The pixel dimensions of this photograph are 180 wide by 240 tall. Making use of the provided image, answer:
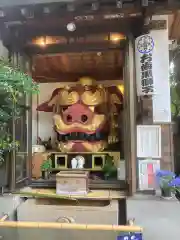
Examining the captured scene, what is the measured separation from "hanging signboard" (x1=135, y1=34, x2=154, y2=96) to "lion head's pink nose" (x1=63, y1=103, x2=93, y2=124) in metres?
1.89

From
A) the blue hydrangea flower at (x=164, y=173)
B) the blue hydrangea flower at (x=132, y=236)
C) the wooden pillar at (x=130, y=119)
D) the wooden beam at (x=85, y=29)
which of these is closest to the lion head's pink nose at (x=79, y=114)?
the wooden pillar at (x=130, y=119)

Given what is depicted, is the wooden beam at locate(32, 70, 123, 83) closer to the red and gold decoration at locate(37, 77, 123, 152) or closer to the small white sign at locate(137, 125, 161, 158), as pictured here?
the red and gold decoration at locate(37, 77, 123, 152)

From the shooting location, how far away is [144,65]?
3559 mm

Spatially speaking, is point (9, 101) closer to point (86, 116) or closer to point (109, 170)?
point (86, 116)

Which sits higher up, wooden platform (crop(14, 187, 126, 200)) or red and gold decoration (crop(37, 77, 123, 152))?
red and gold decoration (crop(37, 77, 123, 152))

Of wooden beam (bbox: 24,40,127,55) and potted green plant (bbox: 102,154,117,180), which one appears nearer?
wooden beam (bbox: 24,40,127,55)

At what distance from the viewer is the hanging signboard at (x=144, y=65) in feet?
11.5

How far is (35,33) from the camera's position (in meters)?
4.04

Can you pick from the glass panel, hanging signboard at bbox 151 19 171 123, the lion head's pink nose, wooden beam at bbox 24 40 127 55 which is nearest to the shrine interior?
the lion head's pink nose

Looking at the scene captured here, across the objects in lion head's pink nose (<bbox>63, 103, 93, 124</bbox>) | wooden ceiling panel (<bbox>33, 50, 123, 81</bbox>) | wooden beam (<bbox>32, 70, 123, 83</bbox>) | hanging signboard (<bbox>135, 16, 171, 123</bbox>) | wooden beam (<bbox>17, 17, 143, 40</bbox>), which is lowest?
lion head's pink nose (<bbox>63, 103, 93, 124</bbox>)

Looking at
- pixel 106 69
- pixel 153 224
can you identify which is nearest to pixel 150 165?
pixel 153 224

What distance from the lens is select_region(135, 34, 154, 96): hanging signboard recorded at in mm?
3510

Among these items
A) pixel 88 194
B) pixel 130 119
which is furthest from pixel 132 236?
pixel 130 119

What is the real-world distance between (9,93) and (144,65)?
2030 millimetres
